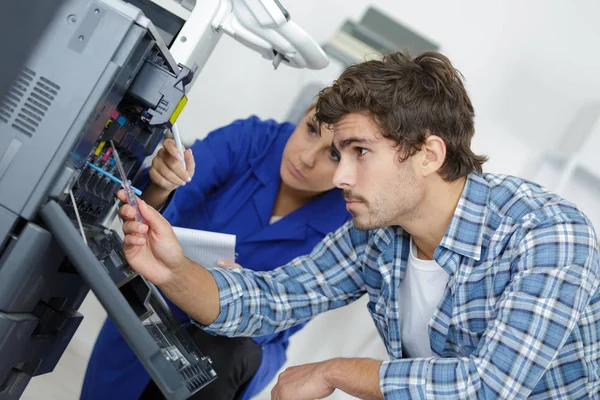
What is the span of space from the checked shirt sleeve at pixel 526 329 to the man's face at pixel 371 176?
0.25 meters

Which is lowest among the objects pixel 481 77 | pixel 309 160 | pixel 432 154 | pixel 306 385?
pixel 306 385

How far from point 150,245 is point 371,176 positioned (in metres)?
0.44

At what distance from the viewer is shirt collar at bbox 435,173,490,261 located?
4.13ft

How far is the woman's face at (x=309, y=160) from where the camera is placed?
1.62 meters

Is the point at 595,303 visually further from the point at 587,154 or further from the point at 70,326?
the point at 587,154

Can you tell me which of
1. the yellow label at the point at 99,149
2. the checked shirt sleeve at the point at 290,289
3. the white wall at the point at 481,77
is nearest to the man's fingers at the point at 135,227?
the yellow label at the point at 99,149

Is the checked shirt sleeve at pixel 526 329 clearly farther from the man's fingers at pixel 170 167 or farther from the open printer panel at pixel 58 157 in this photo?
the man's fingers at pixel 170 167

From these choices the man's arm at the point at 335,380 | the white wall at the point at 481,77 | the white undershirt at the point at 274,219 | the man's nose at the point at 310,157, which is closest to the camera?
the man's arm at the point at 335,380

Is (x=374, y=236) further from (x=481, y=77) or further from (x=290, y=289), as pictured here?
(x=481, y=77)

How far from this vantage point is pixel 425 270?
4.45ft

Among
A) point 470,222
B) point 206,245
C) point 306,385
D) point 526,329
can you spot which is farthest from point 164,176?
point 526,329

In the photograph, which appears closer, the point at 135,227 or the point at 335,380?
the point at 135,227

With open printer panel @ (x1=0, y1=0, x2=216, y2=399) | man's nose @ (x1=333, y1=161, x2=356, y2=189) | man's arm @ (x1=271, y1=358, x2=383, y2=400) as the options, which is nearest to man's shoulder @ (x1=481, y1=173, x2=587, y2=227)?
man's nose @ (x1=333, y1=161, x2=356, y2=189)

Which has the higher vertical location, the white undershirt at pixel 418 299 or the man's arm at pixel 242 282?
the white undershirt at pixel 418 299
